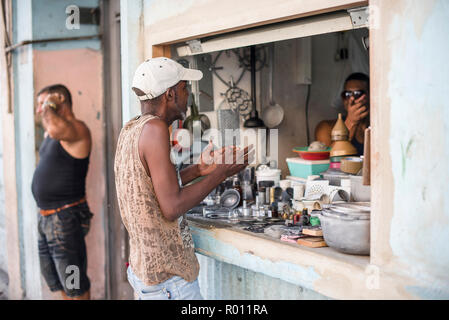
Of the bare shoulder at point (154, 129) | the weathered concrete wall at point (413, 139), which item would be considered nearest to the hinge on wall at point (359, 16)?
the weathered concrete wall at point (413, 139)

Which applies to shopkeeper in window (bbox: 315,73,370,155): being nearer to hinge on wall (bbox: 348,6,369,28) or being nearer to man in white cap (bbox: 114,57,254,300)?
hinge on wall (bbox: 348,6,369,28)

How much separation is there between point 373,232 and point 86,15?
3.86 meters

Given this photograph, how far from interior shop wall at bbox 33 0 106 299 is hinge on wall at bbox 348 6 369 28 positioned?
3199mm

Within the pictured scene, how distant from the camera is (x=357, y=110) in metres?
4.04

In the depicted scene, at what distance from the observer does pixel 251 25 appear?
271 cm

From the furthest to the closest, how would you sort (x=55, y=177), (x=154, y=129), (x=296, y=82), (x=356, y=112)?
(x=55, y=177) → (x=296, y=82) → (x=356, y=112) → (x=154, y=129)

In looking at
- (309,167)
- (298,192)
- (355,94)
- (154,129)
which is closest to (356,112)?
(355,94)

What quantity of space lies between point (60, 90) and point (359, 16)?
134 inches


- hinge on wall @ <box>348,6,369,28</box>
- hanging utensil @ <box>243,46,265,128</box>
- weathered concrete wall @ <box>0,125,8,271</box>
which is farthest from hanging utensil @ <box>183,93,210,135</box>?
weathered concrete wall @ <box>0,125,8,271</box>

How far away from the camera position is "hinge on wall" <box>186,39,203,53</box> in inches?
125

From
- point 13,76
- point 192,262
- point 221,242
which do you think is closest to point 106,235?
point 13,76

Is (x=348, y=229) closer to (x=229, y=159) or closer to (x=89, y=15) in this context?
(x=229, y=159)

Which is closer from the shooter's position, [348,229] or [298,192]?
[348,229]
